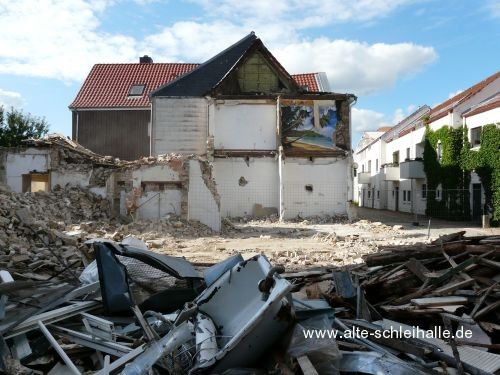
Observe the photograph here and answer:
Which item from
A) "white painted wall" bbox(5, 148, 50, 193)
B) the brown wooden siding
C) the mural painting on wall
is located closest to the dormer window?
the brown wooden siding

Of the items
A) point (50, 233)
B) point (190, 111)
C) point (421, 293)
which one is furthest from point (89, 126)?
point (421, 293)

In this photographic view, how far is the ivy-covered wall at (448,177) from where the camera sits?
2697 centimetres

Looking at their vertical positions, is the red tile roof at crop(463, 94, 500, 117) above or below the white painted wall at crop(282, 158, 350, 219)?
above

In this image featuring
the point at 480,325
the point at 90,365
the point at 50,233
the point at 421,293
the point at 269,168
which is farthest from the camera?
the point at 269,168

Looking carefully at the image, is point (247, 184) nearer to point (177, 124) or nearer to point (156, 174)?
point (177, 124)

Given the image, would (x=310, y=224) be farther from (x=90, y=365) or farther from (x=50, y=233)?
(x=90, y=365)

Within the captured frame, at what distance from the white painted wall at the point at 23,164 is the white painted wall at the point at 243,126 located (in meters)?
9.23

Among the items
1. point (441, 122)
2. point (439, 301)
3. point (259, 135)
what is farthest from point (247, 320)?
point (441, 122)

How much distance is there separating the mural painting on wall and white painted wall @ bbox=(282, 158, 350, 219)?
86 centimetres

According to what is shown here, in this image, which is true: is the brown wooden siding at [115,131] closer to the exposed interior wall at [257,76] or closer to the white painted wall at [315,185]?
the exposed interior wall at [257,76]

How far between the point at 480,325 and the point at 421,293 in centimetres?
87

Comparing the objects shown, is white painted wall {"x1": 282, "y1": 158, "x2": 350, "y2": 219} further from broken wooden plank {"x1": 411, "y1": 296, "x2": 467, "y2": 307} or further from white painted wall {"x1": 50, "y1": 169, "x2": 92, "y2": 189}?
broken wooden plank {"x1": 411, "y1": 296, "x2": 467, "y2": 307}

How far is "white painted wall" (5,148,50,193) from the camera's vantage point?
67.7ft

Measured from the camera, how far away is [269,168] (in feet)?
85.6
